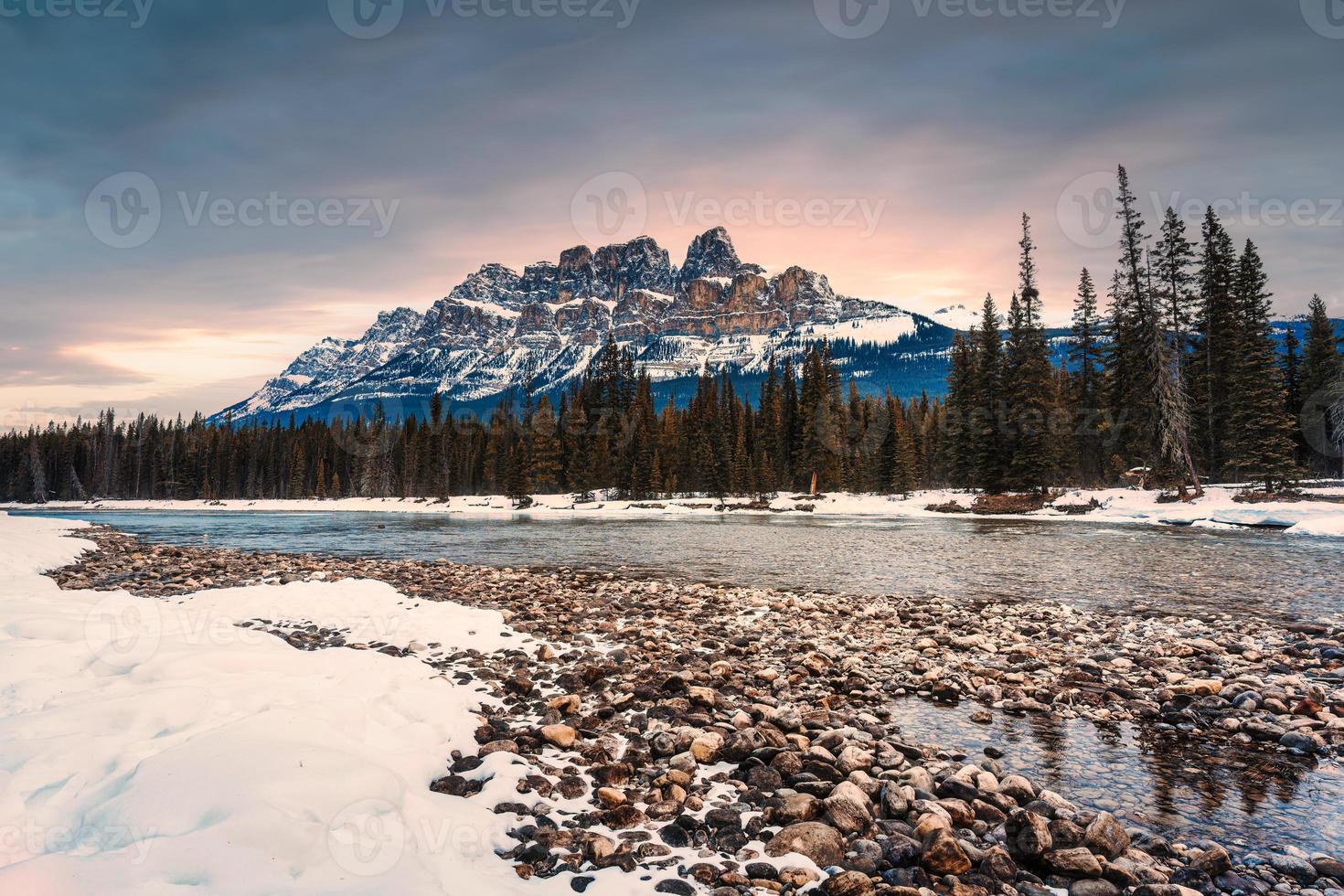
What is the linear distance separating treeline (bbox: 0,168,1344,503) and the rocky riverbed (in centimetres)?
3832

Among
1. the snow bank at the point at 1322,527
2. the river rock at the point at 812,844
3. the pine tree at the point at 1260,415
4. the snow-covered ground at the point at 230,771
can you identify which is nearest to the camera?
the snow-covered ground at the point at 230,771

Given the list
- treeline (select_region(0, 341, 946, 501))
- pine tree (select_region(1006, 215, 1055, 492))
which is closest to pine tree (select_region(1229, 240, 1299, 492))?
pine tree (select_region(1006, 215, 1055, 492))

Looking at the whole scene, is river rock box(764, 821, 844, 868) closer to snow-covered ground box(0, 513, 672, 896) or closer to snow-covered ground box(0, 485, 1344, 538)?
snow-covered ground box(0, 513, 672, 896)

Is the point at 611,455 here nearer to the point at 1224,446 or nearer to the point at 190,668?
the point at 1224,446

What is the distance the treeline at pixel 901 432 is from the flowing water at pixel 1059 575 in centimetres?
1604

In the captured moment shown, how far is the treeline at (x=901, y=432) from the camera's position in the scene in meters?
44.2

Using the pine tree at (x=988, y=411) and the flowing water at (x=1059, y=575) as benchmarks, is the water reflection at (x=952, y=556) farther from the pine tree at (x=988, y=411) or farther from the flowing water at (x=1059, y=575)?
the pine tree at (x=988, y=411)

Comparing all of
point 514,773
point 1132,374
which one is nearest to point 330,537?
point 514,773

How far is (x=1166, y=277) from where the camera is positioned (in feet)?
156

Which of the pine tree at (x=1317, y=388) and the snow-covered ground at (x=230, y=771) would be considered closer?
the snow-covered ground at (x=230, y=771)

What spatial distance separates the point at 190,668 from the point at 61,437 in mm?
173141

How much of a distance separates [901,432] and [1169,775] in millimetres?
69478

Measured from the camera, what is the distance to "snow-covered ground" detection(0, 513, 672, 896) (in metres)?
3.13

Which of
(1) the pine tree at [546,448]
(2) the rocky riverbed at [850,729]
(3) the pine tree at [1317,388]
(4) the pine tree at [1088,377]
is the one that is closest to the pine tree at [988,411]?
(4) the pine tree at [1088,377]
